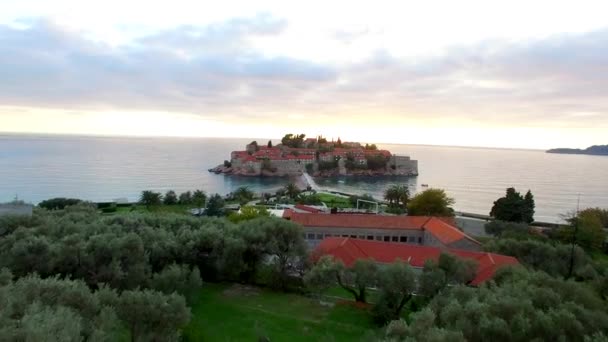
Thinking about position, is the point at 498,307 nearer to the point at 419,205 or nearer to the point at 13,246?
the point at 13,246

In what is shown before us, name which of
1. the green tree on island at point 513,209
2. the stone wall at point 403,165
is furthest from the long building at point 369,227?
the stone wall at point 403,165

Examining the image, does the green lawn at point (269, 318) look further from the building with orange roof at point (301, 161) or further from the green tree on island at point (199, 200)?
the building with orange roof at point (301, 161)

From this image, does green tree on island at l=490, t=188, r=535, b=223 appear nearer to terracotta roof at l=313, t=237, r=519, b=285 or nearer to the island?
terracotta roof at l=313, t=237, r=519, b=285

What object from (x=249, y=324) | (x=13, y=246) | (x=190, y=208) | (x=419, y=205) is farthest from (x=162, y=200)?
(x=249, y=324)

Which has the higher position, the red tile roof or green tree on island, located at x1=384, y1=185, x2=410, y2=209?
the red tile roof

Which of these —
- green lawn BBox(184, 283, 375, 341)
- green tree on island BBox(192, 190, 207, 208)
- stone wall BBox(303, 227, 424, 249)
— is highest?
stone wall BBox(303, 227, 424, 249)

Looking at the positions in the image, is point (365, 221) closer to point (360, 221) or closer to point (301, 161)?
point (360, 221)

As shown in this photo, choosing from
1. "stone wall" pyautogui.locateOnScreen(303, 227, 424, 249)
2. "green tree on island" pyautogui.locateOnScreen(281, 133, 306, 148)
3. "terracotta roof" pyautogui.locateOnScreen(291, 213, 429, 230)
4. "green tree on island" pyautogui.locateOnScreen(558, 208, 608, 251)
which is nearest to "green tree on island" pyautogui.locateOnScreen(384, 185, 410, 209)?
"green tree on island" pyautogui.locateOnScreen(558, 208, 608, 251)
